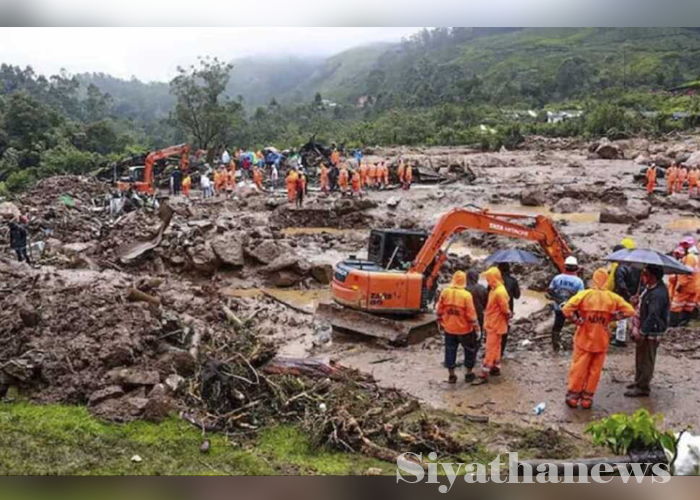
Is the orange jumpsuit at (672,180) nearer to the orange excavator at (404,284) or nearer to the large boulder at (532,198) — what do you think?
the large boulder at (532,198)

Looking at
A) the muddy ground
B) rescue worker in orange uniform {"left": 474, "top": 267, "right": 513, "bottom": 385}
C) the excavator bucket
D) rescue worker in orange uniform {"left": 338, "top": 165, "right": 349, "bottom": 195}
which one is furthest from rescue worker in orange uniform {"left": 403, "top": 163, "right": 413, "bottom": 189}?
rescue worker in orange uniform {"left": 474, "top": 267, "right": 513, "bottom": 385}

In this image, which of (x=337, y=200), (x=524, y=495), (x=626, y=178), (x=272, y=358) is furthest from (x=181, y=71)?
(x=524, y=495)

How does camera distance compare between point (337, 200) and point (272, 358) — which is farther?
point (337, 200)

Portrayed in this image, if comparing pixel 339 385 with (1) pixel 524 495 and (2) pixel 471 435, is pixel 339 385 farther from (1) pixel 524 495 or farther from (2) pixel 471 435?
(1) pixel 524 495

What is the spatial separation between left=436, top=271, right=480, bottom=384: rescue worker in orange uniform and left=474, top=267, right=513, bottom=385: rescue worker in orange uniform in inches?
6.5

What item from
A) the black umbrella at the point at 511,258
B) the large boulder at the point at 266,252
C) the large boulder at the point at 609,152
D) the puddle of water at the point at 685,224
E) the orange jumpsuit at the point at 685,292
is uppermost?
the black umbrella at the point at 511,258

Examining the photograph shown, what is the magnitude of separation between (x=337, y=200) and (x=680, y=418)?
1662cm

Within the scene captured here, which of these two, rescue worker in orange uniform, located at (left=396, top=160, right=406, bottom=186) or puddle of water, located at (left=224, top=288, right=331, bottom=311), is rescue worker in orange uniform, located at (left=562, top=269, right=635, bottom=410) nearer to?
puddle of water, located at (left=224, top=288, right=331, bottom=311)

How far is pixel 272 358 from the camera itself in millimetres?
9391

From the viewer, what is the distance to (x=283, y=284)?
15539 millimetres

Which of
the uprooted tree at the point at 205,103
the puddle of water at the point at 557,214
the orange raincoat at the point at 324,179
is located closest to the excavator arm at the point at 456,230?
the puddle of water at the point at 557,214

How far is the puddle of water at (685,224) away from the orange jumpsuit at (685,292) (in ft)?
34.8

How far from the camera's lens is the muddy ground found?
872 centimetres

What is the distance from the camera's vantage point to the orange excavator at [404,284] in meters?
10.9
